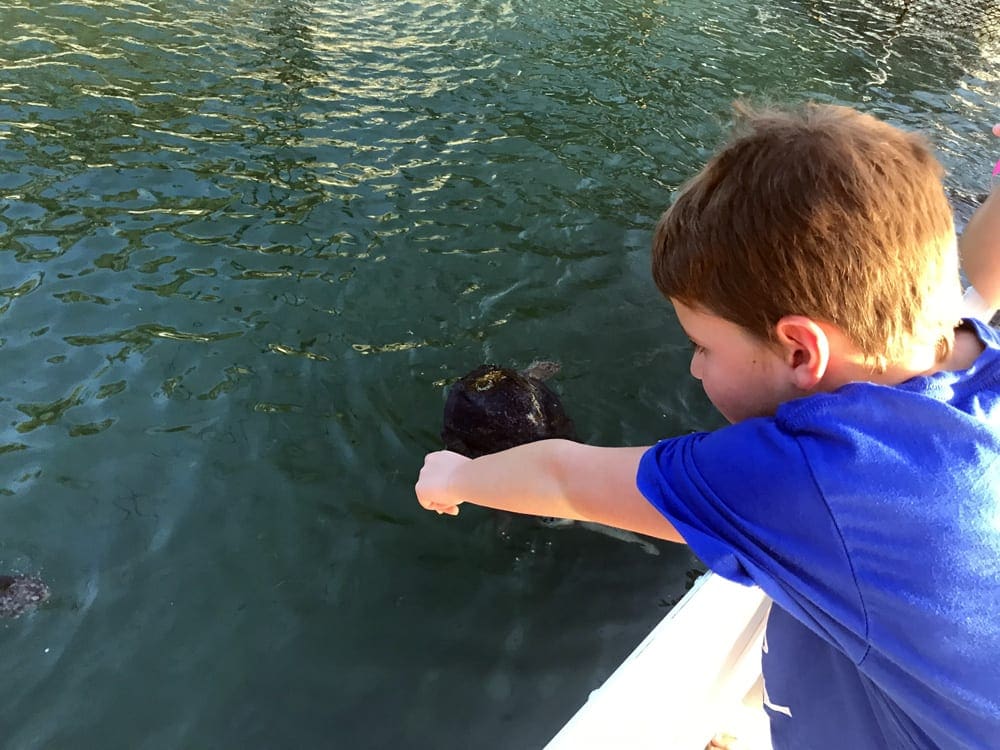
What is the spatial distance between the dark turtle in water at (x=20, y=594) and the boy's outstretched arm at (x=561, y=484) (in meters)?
2.59

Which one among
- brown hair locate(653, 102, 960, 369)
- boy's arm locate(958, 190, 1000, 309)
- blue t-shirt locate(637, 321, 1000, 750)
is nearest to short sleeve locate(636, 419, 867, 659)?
blue t-shirt locate(637, 321, 1000, 750)

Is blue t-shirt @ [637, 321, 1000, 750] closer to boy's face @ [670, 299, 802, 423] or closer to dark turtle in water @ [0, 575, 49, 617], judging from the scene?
boy's face @ [670, 299, 802, 423]

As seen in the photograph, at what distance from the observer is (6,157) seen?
677 centimetres

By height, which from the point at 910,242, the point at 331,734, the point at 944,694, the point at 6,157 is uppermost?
the point at 910,242

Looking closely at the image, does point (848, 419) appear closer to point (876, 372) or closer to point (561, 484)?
point (876, 372)

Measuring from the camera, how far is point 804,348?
148 cm

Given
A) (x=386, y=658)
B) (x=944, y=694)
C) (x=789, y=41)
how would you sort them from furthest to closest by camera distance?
(x=789, y=41), (x=386, y=658), (x=944, y=694)

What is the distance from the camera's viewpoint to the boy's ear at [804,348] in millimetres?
1448

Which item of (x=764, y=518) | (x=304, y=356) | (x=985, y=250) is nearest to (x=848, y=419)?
(x=764, y=518)

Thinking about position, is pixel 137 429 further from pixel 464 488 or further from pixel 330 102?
pixel 330 102

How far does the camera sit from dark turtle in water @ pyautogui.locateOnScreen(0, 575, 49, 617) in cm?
338

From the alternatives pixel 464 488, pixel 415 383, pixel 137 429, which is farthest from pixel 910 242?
pixel 137 429

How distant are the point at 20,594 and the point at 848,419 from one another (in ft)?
12.3

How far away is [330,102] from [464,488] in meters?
8.04
